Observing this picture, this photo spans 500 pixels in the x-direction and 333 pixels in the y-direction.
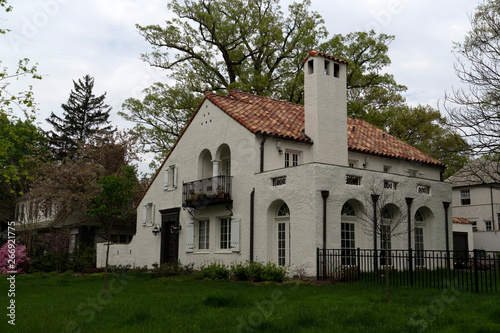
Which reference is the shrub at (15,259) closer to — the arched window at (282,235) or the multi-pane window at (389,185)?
the arched window at (282,235)

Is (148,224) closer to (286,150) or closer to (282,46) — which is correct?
(286,150)

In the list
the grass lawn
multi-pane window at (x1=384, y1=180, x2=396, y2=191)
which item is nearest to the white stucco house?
multi-pane window at (x1=384, y1=180, x2=396, y2=191)

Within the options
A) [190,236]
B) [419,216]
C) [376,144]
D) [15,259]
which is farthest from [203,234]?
[15,259]

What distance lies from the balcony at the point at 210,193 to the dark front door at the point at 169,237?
2.49 metres

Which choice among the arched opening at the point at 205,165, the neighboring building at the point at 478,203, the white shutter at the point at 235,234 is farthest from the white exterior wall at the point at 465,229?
the arched opening at the point at 205,165

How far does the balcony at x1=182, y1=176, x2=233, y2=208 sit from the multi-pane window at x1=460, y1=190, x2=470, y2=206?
83.8 ft

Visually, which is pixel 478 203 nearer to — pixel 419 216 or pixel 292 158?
pixel 419 216

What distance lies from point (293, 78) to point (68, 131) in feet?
85.4

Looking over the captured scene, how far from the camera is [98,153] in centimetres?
3622

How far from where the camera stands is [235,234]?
1958cm

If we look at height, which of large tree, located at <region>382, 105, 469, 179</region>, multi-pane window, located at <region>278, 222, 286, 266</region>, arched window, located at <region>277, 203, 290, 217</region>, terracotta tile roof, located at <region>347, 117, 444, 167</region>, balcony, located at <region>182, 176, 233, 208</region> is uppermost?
large tree, located at <region>382, 105, 469, 179</region>

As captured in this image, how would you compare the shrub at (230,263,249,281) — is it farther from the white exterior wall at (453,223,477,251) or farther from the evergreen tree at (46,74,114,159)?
the evergreen tree at (46,74,114,159)

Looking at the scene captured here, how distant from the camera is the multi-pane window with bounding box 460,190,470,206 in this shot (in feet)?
124

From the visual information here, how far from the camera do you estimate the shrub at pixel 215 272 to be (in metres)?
18.9
